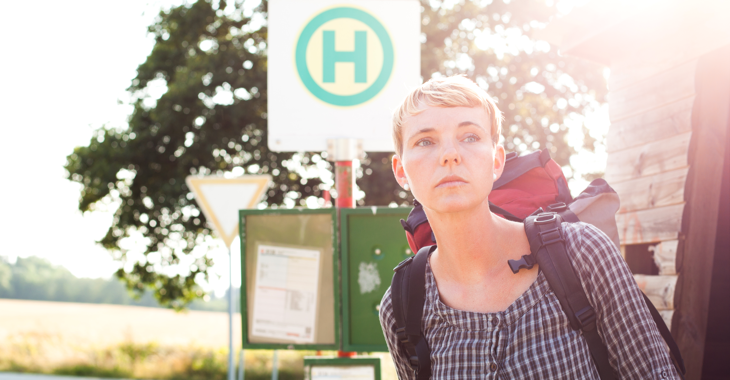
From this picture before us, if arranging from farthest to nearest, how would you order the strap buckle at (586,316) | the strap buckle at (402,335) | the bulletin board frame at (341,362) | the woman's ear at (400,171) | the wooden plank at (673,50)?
1. the wooden plank at (673,50)
2. the bulletin board frame at (341,362)
3. the woman's ear at (400,171)
4. the strap buckle at (402,335)
5. the strap buckle at (586,316)

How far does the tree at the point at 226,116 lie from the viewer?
501 inches

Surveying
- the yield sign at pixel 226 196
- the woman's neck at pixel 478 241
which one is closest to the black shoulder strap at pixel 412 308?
the woman's neck at pixel 478 241

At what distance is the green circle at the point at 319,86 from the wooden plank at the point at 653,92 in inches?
63.5

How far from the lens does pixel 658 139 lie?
3.51 meters

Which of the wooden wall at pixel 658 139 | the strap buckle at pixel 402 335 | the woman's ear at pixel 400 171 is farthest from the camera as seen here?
the wooden wall at pixel 658 139

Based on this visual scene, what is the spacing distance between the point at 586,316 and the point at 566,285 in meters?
0.09

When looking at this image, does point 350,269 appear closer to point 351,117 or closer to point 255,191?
point 351,117

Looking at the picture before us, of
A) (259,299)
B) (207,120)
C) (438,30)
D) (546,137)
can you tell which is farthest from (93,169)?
(259,299)

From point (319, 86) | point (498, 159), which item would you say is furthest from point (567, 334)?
point (319, 86)

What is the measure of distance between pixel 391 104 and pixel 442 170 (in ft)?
4.52

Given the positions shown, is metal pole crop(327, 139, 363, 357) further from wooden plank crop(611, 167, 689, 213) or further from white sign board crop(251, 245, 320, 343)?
wooden plank crop(611, 167, 689, 213)

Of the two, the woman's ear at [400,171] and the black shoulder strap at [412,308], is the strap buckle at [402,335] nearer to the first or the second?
the black shoulder strap at [412,308]

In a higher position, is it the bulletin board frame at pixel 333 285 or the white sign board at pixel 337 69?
the white sign board at pixel 337 69

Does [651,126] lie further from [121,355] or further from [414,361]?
[121,355]
